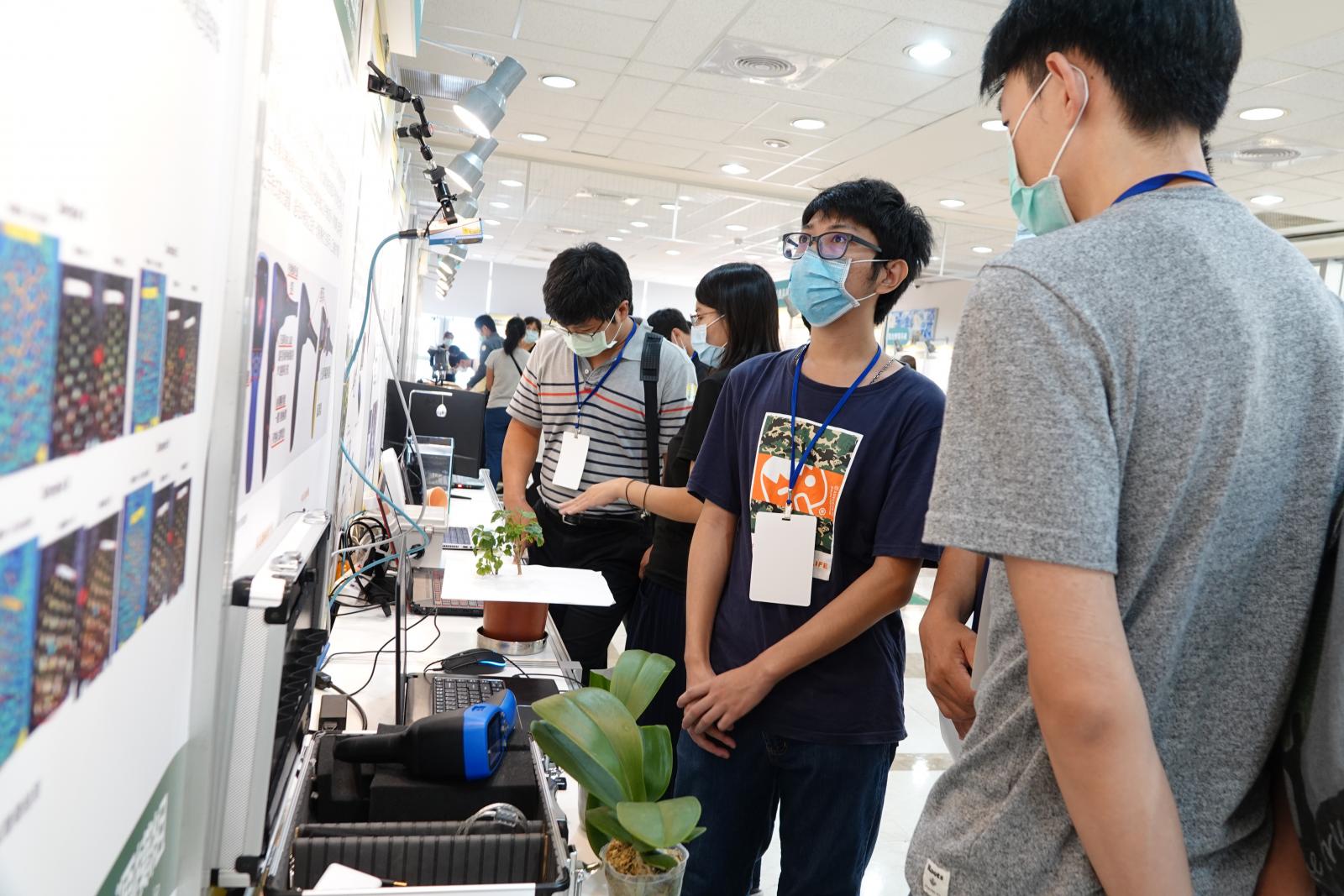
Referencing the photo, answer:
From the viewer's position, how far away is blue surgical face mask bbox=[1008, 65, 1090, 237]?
0.83 metres

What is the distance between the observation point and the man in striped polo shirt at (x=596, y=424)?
2465mm

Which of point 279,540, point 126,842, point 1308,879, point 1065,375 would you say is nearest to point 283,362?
point 279,540

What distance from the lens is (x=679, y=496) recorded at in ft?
6.79

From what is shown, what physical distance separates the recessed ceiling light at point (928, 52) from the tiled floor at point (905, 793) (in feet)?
9.39

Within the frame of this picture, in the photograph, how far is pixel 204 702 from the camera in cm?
90

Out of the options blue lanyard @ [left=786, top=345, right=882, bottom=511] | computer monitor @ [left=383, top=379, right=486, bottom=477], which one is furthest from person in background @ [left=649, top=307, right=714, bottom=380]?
blue lanyard @ [left=786, top=345, right=882, bottom=511]

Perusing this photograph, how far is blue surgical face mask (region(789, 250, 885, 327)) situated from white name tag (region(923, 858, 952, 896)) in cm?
102

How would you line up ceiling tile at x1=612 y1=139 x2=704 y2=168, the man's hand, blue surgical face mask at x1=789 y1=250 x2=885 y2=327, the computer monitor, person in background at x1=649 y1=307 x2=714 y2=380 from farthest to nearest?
ceiling tile at x1=612 y1=139 x2=704 y2=168 < person in background at x1=649 y1=307 x2=714 y2=380 < the computer monitor < blue surgical face mask at x1=789 y1=250 x2=885 y2=327 < the man's hand

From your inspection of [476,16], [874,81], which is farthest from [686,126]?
[476,16]

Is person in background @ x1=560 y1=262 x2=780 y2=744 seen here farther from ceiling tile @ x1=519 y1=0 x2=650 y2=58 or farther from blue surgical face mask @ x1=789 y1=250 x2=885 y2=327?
ceiling tile @ x1=519 y1=0 x2=650 y2=58

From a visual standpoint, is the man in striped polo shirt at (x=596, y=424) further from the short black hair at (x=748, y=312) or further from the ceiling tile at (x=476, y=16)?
the ceiling tile at (x=476, y=16)

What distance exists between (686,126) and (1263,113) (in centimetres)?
344

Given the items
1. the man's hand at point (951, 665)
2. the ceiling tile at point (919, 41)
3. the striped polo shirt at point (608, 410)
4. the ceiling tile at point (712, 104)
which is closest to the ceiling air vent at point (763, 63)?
the ceiling tile at point (919, 41)

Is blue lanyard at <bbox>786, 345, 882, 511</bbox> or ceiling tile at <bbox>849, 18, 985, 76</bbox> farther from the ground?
ceiling tile at <bbox>849, 18, 985, 76</bbox>
